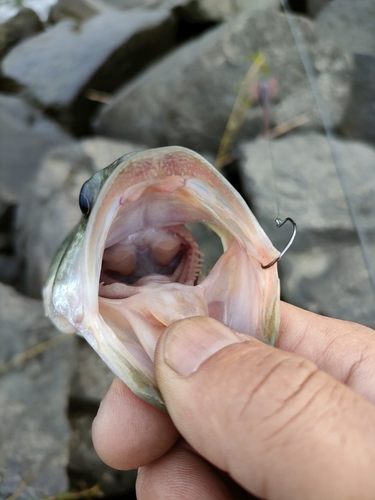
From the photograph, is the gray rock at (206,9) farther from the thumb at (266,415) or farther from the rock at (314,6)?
the thumb at (266,415)

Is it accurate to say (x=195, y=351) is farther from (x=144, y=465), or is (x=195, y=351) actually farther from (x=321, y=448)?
(x=144, y=465)

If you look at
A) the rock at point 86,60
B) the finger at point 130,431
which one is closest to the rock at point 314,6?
the rock at point 86,60

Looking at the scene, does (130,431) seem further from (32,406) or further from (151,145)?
(151,145)

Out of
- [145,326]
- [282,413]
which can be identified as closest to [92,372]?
[145,326]

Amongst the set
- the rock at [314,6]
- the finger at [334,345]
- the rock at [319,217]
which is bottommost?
the rock at [319,217]

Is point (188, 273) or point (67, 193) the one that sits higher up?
point (188, 273)

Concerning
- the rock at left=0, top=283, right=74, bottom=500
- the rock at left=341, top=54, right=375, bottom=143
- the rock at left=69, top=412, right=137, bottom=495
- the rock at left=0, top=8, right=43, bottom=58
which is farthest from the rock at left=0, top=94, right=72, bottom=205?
the rock at left=341, top=54, right=375, bottom=143
